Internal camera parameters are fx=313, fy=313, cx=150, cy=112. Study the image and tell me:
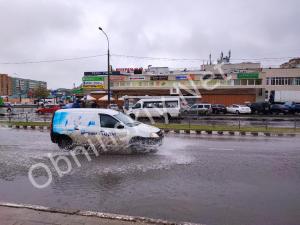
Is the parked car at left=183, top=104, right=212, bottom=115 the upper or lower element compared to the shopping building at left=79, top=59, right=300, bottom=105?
lower

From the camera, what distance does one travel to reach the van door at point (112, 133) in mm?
11626

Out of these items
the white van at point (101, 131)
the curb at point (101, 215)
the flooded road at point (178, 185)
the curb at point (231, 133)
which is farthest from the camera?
the curb at point (231, 133)

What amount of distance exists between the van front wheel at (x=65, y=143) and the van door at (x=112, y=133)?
1.39 m

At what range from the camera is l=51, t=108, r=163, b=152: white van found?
11.6 m

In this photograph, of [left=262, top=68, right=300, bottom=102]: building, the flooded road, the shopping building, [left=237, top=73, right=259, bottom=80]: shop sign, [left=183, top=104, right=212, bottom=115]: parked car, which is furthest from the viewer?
[left=262, top=68, right=300, bottom=102]: building

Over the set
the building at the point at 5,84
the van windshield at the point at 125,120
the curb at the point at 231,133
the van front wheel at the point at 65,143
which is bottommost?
the curb at the point at 231,133

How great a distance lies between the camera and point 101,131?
11.9m

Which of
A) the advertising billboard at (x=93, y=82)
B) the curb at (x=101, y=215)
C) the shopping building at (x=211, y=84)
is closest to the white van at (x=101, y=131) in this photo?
the curb at (x=101, y=215)

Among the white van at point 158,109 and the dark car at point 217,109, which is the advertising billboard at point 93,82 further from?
the white van at point 158,109

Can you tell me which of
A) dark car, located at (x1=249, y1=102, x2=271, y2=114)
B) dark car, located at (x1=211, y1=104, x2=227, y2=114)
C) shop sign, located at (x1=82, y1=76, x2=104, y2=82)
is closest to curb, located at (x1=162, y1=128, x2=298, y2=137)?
dark car, located at (x1=211, y1=104, x2=227, y2=114)

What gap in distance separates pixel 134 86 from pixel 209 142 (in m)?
46.1

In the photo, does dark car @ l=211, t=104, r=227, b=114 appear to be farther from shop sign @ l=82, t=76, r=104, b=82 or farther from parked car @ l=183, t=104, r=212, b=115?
shop sign @ l=82, t=76, r=104, b=82

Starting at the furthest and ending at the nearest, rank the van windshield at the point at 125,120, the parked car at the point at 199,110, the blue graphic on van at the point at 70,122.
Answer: the parked car at the point at 199,110
the blue graphic on van at the point at 70,122
the van windshield at the point at 125,120

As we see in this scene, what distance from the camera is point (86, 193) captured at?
710 centimetres
